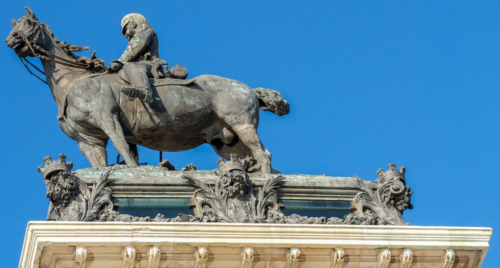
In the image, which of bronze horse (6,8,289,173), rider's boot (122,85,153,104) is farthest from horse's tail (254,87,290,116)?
rider's boot (122,85,153,104)

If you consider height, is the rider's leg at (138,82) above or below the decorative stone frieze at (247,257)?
above

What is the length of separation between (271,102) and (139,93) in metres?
3.65

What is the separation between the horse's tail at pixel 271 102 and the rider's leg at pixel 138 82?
2755 millimetres

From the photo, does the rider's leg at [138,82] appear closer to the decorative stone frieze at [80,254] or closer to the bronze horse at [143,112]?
the bronze horse at [143,112]

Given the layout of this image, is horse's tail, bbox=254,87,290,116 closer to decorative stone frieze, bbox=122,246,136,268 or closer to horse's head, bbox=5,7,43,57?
horse's head, bbox=5,7,43,57

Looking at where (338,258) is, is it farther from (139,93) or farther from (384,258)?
(139,93)

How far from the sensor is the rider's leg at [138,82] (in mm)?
30828

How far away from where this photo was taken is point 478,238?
2775 cm

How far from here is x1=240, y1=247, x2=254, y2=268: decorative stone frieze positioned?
26.6m

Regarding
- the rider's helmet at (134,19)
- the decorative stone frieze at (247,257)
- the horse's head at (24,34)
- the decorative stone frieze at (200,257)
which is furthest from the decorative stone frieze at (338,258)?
the rider's helmet at (134,19)

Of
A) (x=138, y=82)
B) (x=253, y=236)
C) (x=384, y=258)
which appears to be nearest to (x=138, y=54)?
(x=138, y=82)

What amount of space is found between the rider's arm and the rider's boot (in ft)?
6.96

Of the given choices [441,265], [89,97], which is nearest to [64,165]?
[89,97]

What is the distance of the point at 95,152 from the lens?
31516 millimetres
